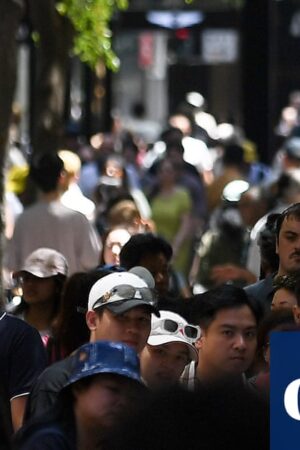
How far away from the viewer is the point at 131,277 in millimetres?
7324

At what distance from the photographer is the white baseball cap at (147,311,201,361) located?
23.8 feet

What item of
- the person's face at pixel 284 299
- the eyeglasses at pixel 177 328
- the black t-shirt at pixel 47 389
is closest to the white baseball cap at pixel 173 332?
the eyeglasses at pixel 177 328

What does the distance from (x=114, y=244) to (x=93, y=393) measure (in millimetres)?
4897

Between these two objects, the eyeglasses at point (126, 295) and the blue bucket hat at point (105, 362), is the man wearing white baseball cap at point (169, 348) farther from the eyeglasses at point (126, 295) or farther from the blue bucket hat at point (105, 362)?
the blue bucket hat at point (105, 362)

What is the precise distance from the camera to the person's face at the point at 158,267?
9117mm

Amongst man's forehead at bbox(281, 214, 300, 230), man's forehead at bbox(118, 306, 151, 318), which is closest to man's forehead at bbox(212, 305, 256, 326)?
man's forehead at bbox(118, 306, 151, 318)

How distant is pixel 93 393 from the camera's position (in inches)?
201

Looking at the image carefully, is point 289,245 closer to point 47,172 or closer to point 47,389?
point 47,389

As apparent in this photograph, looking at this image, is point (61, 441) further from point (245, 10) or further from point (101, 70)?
point (101, 70)

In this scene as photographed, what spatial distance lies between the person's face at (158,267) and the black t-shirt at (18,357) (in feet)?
7.34

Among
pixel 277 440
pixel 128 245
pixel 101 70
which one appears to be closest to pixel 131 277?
pixel 128 245

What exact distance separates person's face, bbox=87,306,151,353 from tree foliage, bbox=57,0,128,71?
6.46 meters

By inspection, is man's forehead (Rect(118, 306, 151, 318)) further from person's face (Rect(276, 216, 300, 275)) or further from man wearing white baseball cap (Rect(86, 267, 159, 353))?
person's face (Rect(276, 216, 300, 275))

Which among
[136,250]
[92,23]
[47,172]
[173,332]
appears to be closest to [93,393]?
[173,332]
